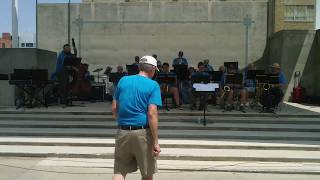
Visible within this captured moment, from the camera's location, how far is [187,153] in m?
10.3

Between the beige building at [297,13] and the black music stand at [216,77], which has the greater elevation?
the beige building at [297,13]

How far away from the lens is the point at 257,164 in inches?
382

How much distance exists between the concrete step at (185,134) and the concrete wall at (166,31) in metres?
15.6

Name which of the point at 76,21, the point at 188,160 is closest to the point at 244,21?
the point at 76,21

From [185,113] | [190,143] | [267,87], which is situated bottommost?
[190,143]

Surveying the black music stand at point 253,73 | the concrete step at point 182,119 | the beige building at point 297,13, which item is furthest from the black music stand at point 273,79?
the beige building at point 297,13

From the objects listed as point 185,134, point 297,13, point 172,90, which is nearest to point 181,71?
point 172,90

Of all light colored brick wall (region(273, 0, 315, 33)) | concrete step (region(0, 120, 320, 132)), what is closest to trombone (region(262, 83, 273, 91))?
concrete step (region(0, 120, 320, 132))

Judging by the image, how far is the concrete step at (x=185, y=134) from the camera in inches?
457

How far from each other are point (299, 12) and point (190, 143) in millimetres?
38589

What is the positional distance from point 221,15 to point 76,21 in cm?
768

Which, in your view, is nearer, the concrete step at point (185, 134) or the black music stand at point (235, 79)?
the concrete step at point (185, 134)

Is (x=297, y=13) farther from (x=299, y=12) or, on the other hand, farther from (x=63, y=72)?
(x=63, y=72)

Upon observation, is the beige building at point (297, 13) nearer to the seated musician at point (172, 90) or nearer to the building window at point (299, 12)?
the building window at point (299, 12)
